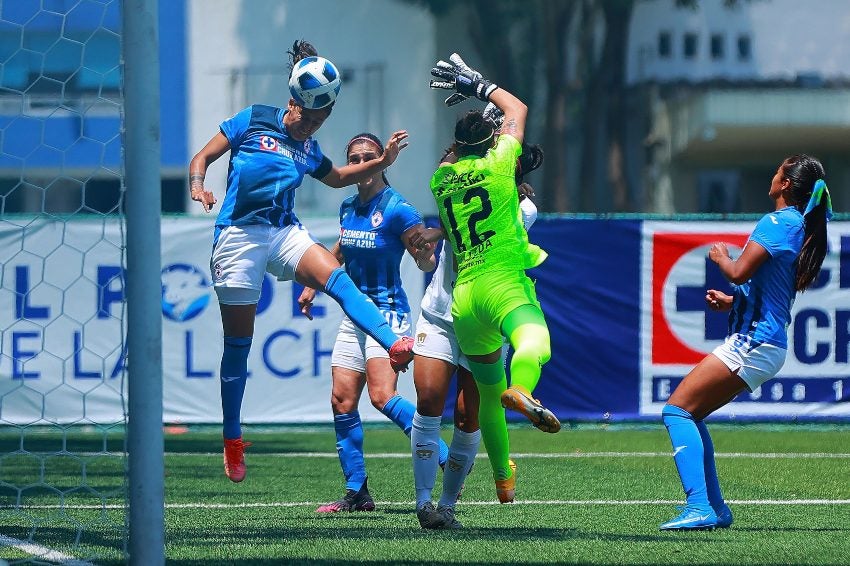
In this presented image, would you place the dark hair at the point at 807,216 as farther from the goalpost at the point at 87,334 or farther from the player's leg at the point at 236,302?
the goalpost at the point at 87,334

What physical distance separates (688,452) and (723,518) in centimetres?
37

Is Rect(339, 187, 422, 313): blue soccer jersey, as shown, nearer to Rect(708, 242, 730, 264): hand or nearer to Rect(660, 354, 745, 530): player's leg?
Rect(660, 354, 745, 530): player's leg

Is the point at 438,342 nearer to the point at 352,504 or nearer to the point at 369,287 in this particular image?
the point at 352,504

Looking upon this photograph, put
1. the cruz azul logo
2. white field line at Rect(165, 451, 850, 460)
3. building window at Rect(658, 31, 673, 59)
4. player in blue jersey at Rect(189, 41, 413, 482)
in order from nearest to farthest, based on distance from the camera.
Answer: player in blue jersey at Rect(189, 41, 413, 482)
white field line at Rect(165, 451, 850, 460)
the cruz azul logo
building window at Rect(658, 31, 673, 59)

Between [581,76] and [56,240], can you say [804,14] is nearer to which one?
[581,76]

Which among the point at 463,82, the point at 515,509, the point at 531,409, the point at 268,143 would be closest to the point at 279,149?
the point at 268,143

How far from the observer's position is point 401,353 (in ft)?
24.3

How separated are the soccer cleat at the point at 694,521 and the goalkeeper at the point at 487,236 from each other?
3.39ft

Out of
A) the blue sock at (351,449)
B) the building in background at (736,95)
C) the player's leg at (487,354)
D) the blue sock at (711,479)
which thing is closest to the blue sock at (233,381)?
the blue sock at (351,449)

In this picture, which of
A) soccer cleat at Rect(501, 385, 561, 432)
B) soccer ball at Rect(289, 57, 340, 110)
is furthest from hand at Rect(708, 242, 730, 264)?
soccer ball at Rect(289, 57, 340, 110)

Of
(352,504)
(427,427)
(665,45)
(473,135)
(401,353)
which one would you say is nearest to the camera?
(473,135)

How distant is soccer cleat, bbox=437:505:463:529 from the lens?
7348 millimetres

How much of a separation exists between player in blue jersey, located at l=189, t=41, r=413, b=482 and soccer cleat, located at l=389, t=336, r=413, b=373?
1.22ft

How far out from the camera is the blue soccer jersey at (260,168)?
795 cm
